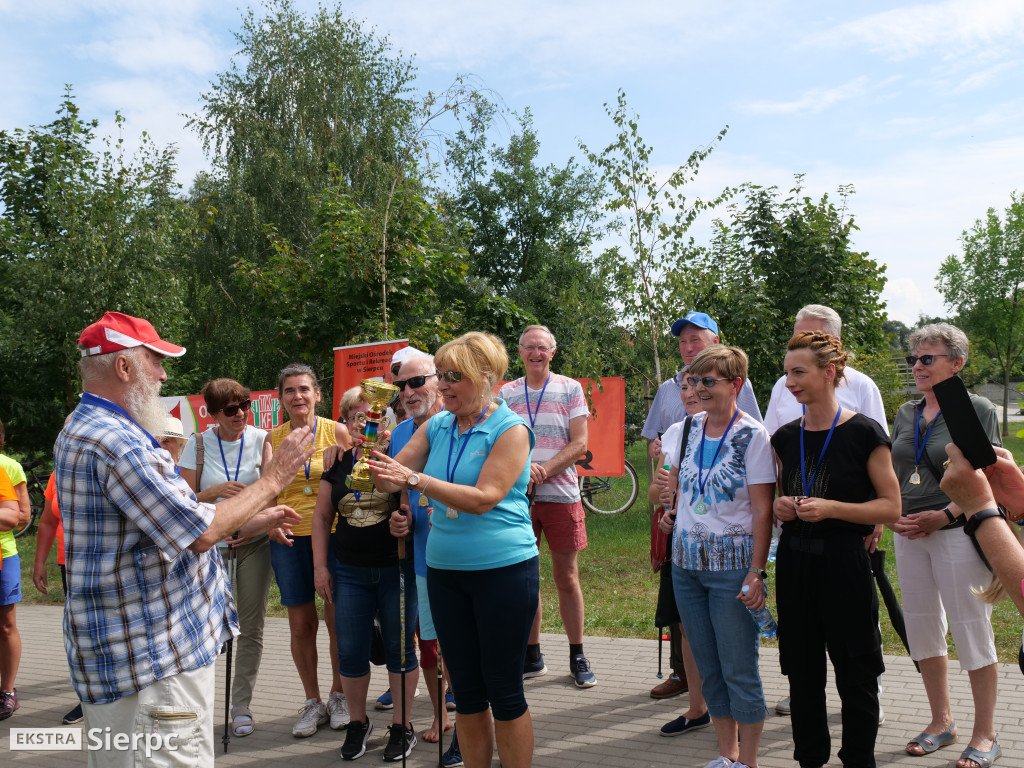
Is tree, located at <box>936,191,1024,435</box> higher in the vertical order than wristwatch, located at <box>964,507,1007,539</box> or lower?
higher

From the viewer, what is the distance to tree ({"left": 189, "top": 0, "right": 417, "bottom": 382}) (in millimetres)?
22000

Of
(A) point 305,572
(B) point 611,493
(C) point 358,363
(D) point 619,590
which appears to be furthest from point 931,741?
(B) point 611,493

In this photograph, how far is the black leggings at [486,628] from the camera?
10.9ft

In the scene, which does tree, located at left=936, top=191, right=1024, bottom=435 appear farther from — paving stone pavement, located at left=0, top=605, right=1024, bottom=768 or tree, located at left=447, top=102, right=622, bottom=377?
paving stone pavement, located at left=0, top=605, right=1024, bottom=768

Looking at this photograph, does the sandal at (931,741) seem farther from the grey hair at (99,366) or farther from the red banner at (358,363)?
the red banner at (358,363)

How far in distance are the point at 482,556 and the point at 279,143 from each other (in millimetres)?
21255

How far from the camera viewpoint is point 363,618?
4.52m

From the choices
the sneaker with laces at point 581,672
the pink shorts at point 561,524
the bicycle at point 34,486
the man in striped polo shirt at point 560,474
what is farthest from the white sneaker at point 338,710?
the bicycle at point 34,486

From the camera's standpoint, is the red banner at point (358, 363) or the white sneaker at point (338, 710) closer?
the white sneaker at point (338, 710)

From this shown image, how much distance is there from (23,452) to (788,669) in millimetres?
16397

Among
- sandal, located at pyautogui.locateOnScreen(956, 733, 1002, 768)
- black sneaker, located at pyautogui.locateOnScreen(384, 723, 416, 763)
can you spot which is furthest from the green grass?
black sneaker, located at pyautogui.locateOnScreen(384, 723, 416, 763)

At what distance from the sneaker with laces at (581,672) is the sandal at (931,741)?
1.97 metres

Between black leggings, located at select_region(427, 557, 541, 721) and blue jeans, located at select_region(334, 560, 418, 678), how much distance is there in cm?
109

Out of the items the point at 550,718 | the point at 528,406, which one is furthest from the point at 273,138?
the point at 550,718
